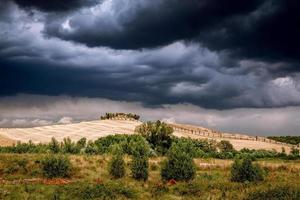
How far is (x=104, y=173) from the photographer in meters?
54.0

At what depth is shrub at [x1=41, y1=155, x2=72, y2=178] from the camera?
5075 centimetres

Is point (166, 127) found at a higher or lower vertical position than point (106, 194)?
higher

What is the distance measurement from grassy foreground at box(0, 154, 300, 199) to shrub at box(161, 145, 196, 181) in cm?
122

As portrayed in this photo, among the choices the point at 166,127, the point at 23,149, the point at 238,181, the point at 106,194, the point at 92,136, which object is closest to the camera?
→ the point at 106,194

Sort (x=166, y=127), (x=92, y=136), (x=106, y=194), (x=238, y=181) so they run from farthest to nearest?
(x=92, y=136), (x=166, y=127), (x=238, y=181), (x=106, y=194)

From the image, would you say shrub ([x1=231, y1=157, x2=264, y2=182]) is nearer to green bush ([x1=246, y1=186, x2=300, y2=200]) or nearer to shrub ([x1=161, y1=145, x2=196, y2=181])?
shrub ([x1=161, y1=145, x2=196, y2=181])

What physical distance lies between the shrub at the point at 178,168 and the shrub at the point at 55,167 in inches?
401

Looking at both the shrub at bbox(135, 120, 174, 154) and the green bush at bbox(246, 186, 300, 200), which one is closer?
the green bush at bbox(246, 186, 300, 200)

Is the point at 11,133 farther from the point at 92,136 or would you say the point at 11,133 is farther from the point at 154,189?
the point at 154,189

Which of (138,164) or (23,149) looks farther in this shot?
(23,149)

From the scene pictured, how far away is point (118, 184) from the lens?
41.8m

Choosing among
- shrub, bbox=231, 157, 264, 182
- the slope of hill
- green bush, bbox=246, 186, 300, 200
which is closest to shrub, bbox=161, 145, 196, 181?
shrub, bbox=231, 157, 264, 182

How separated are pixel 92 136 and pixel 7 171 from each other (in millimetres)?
56957

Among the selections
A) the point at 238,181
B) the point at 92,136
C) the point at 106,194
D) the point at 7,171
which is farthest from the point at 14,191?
A: the point at 92,136
